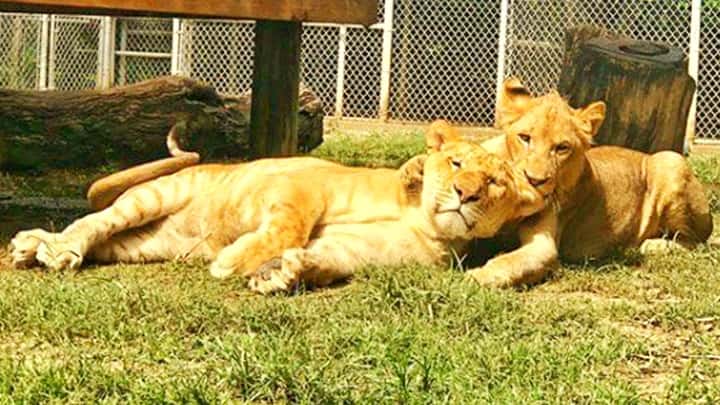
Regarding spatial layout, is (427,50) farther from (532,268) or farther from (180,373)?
(180,373)

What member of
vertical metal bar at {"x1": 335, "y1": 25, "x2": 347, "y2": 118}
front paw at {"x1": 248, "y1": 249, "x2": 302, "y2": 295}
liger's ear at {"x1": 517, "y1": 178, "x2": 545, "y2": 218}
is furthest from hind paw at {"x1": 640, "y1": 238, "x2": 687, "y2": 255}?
vertical metal bar at {"x1": 335, "y1": 25, "x2": 347, "y2": 118}

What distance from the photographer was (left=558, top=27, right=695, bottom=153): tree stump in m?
8.48

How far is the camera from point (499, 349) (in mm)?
4078

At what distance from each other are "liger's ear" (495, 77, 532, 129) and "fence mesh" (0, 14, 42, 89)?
15.9 m

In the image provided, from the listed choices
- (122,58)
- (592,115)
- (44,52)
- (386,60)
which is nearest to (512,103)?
(592,115)

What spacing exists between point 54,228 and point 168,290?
1961mm

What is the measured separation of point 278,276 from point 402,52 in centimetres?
1403

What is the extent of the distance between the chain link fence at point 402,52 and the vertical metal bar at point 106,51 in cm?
3

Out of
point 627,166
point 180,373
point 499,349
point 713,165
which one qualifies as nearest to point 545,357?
point 499,349

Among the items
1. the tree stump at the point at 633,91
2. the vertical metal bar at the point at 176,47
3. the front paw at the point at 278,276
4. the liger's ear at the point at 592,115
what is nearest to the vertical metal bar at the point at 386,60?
the vertical metal bar at the point at 176,47

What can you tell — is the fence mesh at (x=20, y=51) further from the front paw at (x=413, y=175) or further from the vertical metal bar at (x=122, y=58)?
the front paw at (x=413, y=175)

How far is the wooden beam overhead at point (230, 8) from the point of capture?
19.4ft

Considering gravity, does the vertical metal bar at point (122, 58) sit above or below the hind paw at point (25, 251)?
above

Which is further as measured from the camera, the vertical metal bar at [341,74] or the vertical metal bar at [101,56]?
the vertical metal bar at [101,56]
